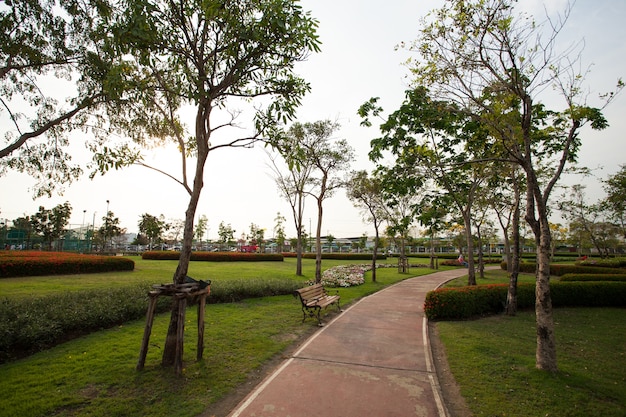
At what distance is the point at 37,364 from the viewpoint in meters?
5.31

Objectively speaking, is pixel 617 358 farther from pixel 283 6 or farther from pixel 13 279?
pixel 13 279

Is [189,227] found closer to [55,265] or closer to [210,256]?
[55,265]

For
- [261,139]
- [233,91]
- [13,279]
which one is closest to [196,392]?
[261,139]

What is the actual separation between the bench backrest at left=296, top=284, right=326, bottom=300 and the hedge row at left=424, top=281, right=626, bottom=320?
11.4ft

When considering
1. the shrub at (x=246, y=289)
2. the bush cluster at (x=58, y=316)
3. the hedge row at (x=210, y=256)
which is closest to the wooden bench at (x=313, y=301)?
the shrub at (x=246, y=289)

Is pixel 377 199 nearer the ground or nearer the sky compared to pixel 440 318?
nearer the sky

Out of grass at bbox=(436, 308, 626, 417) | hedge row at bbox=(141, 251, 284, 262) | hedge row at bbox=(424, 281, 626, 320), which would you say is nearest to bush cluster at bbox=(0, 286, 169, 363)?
grass at bbox=(436, 308, 626, 417)

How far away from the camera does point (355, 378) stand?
5160mm

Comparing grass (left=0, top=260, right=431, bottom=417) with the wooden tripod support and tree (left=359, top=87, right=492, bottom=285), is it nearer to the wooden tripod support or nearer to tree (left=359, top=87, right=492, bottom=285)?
the wooden tripod support

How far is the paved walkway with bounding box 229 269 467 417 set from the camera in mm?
4184

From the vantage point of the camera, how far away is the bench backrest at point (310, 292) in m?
9.23

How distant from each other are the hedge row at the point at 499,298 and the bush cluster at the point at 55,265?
58.4ft

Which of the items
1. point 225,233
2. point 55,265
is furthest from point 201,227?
point 55,265

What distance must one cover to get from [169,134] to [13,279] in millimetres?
11815
